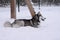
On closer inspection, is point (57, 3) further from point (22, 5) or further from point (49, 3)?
point (22, 5)

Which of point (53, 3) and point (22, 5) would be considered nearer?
point (22, 5)

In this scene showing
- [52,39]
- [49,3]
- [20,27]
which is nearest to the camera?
[52,39]

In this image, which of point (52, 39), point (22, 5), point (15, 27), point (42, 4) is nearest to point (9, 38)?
point (52, 39)

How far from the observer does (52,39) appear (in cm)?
495

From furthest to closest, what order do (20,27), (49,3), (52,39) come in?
(49,3) < (20,27) < (52,39)

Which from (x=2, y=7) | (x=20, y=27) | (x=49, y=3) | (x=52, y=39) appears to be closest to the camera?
(x=52, y=39)

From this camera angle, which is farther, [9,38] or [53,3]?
[53,3]

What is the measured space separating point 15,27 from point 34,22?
75 centimetres

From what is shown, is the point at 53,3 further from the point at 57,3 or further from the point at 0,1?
the point at 0,1

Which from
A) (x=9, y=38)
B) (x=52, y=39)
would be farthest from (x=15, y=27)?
(x=52, y=39)

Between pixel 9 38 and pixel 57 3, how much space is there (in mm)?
13329

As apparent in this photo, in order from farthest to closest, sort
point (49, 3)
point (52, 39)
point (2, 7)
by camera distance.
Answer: point (49, 3), point (2, 7), point (52, 39)

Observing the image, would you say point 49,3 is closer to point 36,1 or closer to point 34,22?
point 36,1

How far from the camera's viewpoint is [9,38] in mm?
5113
